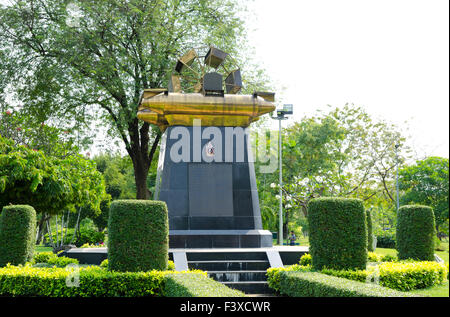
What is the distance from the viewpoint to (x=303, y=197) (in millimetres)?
30562

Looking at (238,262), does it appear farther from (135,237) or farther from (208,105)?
(208,105)

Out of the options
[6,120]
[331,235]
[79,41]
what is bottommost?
[331,235]

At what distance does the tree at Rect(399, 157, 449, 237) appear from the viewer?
20.5 metres

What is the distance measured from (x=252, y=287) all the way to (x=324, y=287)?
3857mm

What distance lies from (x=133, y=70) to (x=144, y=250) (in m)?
15.5

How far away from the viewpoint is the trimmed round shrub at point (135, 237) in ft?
29.9

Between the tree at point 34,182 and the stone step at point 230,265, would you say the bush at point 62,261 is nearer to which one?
the tree at point 34,182

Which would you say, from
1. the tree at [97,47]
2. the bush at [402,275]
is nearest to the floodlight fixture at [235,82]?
the tree at [97,47]

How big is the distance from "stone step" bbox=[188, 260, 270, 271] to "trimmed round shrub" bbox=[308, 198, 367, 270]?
2495mm

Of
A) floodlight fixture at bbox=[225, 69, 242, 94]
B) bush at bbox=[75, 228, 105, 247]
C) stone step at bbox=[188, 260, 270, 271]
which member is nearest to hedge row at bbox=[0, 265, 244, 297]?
stone step at bbox=[188, 260, 270, 271]

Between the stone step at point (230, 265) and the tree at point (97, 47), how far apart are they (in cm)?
1143

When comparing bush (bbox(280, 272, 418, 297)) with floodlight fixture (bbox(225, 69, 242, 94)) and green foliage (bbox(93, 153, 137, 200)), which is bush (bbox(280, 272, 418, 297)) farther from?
green foliage (bbox(93, 153, 137, 200))
